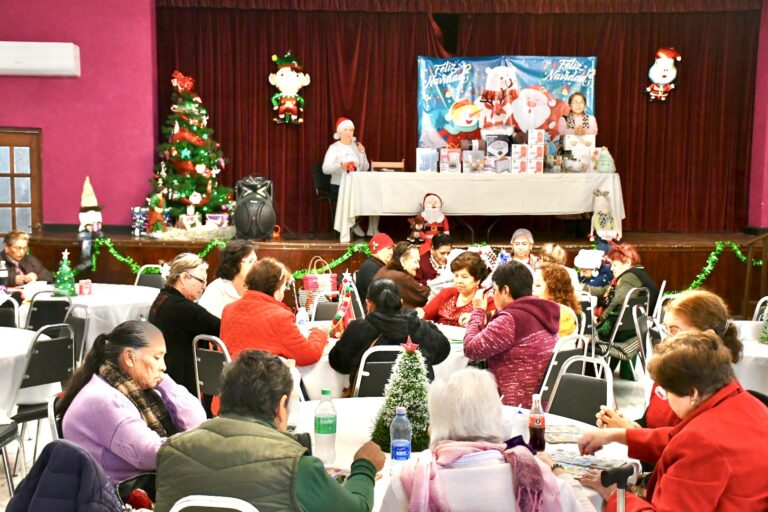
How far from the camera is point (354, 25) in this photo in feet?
40.5

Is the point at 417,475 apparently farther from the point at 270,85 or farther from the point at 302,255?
the point at 270,85

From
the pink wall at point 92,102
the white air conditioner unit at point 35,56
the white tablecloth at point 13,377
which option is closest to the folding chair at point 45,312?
the white tablecloth at point 13,377

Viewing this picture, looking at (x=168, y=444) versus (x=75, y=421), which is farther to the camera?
(x=75, y=421)

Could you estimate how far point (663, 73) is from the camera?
487 inches

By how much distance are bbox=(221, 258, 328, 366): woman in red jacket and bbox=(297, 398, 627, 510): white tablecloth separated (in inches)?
26.9

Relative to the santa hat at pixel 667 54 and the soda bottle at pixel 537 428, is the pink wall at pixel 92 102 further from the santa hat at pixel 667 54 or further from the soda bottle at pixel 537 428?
the soda bottle at pixel 537 428

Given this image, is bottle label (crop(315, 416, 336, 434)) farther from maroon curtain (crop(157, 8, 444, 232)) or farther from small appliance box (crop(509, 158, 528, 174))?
maroon curtain (crop(157, 8, 444, 232))

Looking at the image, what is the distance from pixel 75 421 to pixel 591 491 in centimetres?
158

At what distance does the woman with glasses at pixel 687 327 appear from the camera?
3.30 metres

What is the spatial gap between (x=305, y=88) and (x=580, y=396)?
30.0 feet

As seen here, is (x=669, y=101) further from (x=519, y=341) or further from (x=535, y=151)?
(x=519, y=341)

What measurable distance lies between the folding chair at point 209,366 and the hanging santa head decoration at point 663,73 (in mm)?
9147

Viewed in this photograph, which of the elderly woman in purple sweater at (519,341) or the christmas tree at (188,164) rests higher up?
the christmas tree at (188,164)

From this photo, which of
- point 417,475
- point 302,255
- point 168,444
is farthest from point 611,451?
point 302,255
